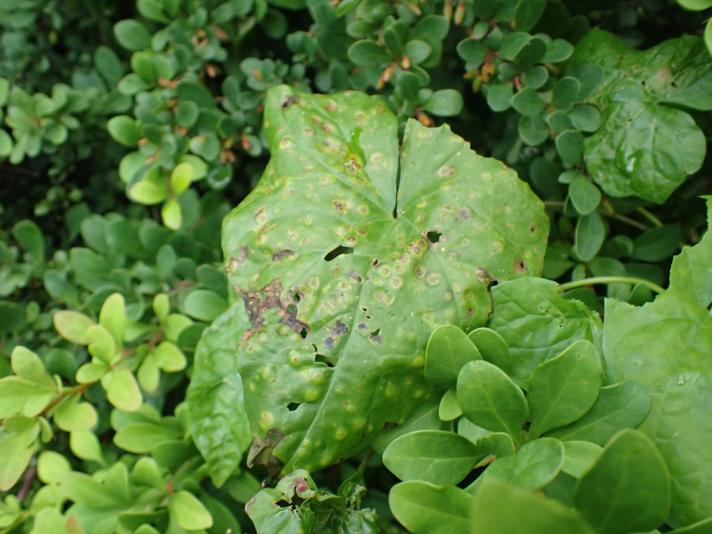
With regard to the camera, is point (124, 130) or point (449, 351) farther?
point (124, 130)

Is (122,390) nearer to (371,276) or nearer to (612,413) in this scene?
(371,276)

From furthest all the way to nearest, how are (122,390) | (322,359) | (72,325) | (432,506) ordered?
(72,325) < (122,390) < (322,359) < (432,506)

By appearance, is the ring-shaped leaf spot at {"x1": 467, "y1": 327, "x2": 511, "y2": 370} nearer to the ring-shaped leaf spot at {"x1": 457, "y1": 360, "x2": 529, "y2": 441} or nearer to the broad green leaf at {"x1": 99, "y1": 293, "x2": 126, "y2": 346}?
the ring-shaped leaf spot at {"x1": 457, "y1": 360, "x2": 529, "y2": 441}

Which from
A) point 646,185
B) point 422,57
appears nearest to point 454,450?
point 646,185

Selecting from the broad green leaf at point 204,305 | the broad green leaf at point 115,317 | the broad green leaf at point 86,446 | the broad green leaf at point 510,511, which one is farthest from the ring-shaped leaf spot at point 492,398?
the broad green leaf at point 86,446

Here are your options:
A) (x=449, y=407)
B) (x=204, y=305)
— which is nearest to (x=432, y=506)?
(x=449, y=407)

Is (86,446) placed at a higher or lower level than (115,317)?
lower
